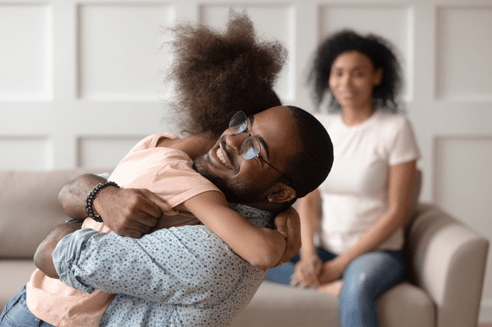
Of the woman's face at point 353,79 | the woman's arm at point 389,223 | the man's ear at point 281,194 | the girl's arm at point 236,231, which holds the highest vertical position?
the woman's face at point 353,79

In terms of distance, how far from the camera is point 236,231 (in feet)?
1.98

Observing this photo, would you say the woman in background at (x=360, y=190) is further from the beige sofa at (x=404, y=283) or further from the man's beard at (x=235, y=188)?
the man's beard at (x=235, y=188)

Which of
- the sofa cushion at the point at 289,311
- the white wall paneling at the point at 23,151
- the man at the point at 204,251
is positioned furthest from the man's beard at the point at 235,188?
the white wall paneling at the point at 23,151

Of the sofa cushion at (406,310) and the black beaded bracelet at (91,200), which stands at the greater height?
the black beaded bracelet at (91,200)

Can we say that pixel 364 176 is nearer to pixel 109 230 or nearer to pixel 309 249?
pixel 309 249

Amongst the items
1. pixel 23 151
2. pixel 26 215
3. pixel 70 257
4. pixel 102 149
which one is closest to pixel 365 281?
pixel 70 257

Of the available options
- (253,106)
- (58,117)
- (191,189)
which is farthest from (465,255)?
(58,117)

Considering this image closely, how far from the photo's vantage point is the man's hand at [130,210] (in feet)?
2.00

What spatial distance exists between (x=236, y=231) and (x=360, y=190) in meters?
1.28

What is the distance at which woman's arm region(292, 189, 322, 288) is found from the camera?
169 cm

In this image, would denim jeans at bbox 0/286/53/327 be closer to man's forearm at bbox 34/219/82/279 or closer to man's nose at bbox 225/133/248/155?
man's forearm at bbox 34/219/82/279

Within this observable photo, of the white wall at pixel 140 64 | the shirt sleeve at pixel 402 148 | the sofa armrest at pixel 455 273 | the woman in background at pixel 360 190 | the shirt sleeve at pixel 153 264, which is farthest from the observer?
the white wall at pixel 140 64

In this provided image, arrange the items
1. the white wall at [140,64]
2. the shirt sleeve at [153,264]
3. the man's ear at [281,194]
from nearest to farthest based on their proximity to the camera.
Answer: the shirt sleeve at [153,264] < the man's ear at [281,194] < the white wall at [140,64]

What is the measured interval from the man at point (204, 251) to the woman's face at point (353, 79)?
4.11 feet
